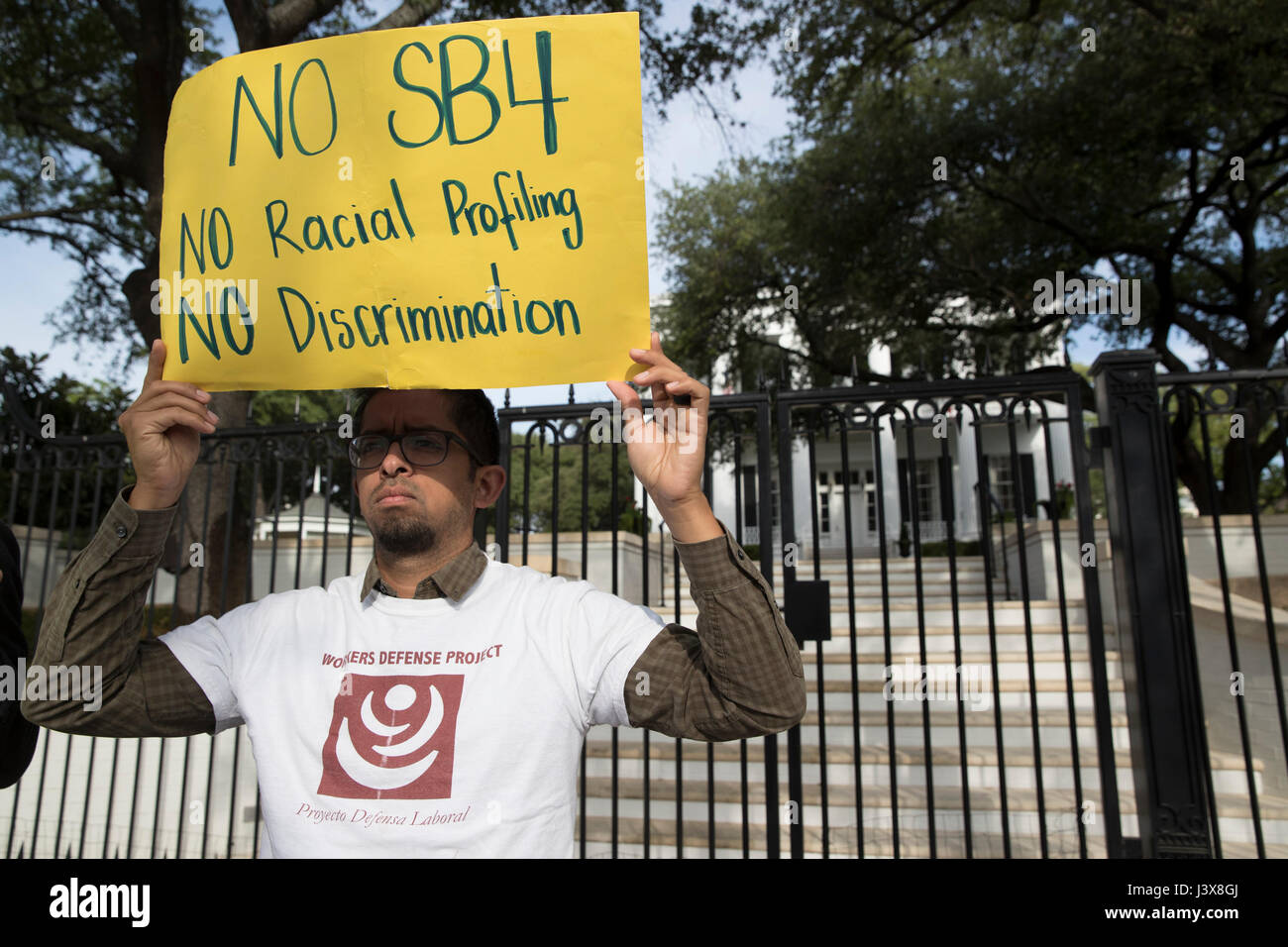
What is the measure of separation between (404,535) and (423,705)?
1.23ft

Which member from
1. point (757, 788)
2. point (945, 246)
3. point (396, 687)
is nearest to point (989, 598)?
point (757, 788)

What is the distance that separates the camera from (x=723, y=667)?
1616 millimetres

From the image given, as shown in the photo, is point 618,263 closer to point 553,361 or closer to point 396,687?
point 553,361

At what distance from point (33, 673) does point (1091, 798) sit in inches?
232

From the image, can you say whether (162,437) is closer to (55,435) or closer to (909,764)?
(55,435)

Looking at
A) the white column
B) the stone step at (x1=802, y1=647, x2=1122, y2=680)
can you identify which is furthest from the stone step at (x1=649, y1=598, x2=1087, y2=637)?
the white column

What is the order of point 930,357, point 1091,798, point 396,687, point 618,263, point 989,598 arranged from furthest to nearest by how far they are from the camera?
point 930,357 → point 1091,798 → point 989,598 → point 618,263 → point 396,687

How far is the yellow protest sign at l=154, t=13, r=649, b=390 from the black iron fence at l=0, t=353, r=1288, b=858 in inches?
57.0

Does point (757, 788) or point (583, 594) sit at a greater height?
point (583, 594)

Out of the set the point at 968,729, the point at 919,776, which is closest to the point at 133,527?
the point at 919,776

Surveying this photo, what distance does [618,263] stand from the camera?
1.72 metres

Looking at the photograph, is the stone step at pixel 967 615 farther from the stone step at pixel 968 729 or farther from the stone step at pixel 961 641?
the stone step at pixel 968 729

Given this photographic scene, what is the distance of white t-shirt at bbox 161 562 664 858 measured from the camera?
4.94 feet

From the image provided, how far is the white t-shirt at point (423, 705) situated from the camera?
151cm
